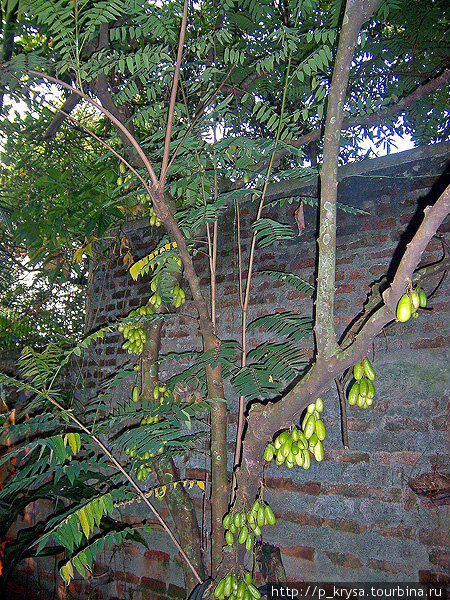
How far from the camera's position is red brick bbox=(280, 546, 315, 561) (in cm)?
249

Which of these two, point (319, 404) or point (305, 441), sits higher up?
point (319, 404)

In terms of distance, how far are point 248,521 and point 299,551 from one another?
96cm

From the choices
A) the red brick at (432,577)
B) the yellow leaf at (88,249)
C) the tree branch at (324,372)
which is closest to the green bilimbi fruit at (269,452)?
the tree branch at (324,372)

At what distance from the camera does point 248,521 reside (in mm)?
1792

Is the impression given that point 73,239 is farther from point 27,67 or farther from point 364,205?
point 364,205

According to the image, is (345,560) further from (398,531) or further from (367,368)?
(367,368)

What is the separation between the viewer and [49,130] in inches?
134

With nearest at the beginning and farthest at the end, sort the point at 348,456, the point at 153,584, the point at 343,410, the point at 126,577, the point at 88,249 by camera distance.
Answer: the point at 343,410 → the point at 348,456 → the point at 153,584 → the point at 126,577 → the point at 88,249

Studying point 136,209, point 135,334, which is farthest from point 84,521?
point 136,209

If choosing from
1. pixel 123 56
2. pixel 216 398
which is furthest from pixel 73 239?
pixel 216 398

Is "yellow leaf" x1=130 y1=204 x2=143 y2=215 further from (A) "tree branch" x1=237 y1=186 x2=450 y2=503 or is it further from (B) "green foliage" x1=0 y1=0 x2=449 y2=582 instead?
(A) "tree branch" x1=237 y1=186 x2=450 y2=503

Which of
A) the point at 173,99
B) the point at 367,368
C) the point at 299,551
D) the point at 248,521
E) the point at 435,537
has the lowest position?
the point at 299,551

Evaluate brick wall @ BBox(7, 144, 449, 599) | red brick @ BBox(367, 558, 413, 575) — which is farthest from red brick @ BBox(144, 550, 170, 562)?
red brick @ BBox(367, 558, 413, 575)

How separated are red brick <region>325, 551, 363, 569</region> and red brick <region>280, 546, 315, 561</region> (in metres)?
0.10
